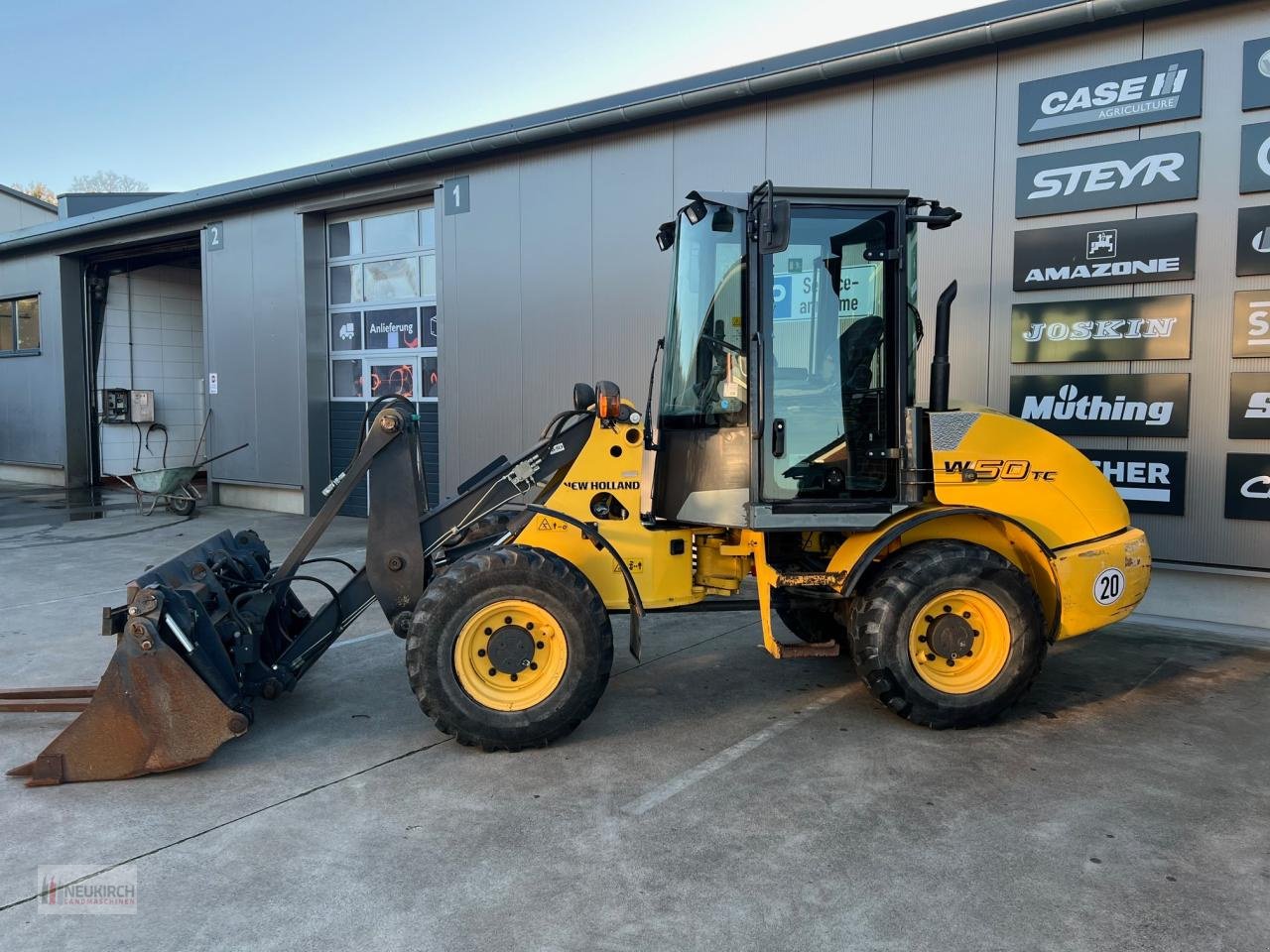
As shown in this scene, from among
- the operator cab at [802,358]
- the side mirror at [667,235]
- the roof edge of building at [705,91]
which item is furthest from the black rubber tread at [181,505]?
the operator cab at [802,358]

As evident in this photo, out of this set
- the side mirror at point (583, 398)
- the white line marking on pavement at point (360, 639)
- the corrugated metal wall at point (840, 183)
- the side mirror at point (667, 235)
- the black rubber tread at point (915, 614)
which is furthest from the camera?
the corrugated metal wall at point (840, 183)

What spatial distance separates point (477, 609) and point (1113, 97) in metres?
6.30

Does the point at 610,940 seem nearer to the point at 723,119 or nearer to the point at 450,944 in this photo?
the point at 450,944

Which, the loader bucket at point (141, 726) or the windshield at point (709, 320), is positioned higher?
the windshield at point (709, 320)

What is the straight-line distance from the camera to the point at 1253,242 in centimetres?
671

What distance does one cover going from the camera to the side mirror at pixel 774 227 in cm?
433

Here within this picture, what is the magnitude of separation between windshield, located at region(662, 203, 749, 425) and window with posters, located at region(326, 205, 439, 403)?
7.79 meters

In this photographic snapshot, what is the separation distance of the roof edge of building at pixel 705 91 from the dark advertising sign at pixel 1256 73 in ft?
2.08

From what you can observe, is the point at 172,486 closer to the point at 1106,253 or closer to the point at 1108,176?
the point at 1106,253

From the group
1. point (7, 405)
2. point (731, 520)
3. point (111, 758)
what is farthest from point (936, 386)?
point (7, 405)

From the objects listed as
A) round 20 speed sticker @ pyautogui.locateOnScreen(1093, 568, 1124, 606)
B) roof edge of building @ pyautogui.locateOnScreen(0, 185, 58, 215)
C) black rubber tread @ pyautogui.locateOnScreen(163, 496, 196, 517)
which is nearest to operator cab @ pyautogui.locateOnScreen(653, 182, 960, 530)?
round 20 speed sticker @ pyautogui.locateOnScreen(1093, 568, 1124, 606)

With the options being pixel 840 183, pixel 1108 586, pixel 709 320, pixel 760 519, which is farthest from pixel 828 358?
pixel 840 183

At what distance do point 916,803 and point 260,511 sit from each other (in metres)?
12.4

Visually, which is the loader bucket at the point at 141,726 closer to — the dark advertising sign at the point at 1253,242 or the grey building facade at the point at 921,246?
the grey building facade at the point at 921,246
